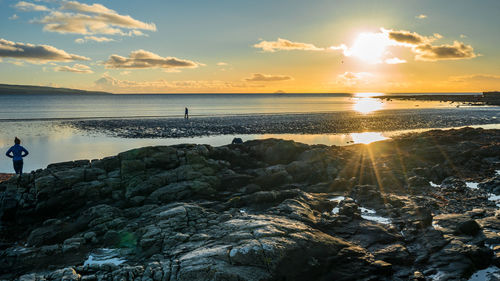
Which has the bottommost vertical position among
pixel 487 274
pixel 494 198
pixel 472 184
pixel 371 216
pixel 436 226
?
pixel 487 274

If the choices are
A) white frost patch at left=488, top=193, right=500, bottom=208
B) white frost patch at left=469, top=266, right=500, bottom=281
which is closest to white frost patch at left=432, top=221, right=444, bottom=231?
white frost patch at left=469, top=266, right=500, bottom=281

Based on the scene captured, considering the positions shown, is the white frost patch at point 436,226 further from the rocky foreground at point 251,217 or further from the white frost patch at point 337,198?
the white frost patch at point 337,198

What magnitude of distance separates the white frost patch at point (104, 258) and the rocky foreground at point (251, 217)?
75 millimetres

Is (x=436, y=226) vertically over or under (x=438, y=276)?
over

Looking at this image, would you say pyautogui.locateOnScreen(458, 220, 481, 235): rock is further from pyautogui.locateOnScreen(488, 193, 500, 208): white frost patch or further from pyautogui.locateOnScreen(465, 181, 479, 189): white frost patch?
pyautogui.locateOnScreen(465, 181, 479, 189): white frost patch

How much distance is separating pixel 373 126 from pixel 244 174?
4294 centimetres

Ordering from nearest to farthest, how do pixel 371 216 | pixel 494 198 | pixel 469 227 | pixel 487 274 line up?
pixel 487 274 → pixel 469 227 → pixel 371 216 → pixel 494 198

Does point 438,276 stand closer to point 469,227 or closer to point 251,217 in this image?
point 469,227

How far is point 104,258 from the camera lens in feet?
38.6

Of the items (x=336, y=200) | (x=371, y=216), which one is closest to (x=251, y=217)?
(x=371, y=216)

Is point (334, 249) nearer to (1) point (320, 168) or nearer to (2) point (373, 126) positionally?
(1) point (320, 168)

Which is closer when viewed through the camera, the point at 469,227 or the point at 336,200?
the point at 469,227

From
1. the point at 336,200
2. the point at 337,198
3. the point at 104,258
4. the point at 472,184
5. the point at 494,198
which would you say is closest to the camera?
the point at 104,258

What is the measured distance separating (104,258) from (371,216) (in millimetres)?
12095
